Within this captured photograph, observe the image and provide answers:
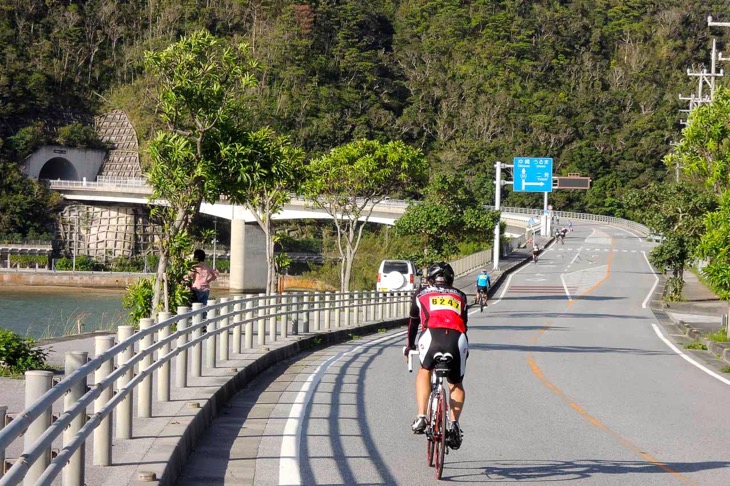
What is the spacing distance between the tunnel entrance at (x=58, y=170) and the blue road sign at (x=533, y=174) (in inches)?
2111

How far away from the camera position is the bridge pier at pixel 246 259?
300ft

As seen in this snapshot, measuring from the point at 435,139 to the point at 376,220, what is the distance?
4507 centimetres

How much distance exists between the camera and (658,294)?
53.5m

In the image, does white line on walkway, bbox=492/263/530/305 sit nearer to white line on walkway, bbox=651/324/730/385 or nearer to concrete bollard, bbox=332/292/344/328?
white line on walkway, bbox=651/324/730/385

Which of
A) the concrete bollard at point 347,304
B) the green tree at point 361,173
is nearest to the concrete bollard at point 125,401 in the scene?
the concrete bollard at point 347,304

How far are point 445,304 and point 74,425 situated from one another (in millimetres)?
3383

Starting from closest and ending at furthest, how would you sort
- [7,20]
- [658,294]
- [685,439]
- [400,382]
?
[685,439] < [400,382] < [658,294] < [7,20]

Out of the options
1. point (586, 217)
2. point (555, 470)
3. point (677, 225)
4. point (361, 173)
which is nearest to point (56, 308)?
point (361, 173)

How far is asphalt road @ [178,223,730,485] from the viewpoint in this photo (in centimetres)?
902

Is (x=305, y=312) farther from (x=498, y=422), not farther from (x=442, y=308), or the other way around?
(x=442, y=308)

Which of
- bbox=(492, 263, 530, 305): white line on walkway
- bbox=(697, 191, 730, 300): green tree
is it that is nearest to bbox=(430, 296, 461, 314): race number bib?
bbox=(697, 191, 730, 300): green tree

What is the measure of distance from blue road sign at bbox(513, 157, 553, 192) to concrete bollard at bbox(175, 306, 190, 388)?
5909 centimetres

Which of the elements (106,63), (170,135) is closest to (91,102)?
(106,63)

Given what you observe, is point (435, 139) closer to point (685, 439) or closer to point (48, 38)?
point (48, 38)
